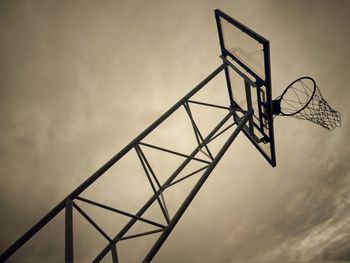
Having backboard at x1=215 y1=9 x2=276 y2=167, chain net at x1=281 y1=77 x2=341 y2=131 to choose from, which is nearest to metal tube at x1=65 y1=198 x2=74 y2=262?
backboard at x1=215 y1=9 x2=276 y2=167

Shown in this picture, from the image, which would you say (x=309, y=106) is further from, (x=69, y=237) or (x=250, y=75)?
(x=69, y=237)

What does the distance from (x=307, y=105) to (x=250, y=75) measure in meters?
1.77

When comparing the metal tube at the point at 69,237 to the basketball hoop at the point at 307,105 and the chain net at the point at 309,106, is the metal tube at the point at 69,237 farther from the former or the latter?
the chain net at the point at 309,106

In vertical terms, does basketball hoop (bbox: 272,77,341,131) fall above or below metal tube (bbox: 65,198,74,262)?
above

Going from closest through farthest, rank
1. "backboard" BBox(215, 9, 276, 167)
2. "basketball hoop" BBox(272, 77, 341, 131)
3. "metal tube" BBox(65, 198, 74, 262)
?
"metal tube" BBox(65, 198, 74, 262)
"backboard" BBox(215, 9, 276, 167)
"basketball hoop" BBox(272, 77, 341, 131)

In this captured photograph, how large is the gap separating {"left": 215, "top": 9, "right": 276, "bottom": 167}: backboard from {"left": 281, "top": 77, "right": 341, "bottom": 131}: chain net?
75 cm

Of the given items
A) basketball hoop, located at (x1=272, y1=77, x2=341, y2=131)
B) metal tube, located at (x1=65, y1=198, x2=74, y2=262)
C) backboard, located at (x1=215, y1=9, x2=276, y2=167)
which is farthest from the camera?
basketball hoop, located at (x1=272, y1=77, x2=341, y2=131)

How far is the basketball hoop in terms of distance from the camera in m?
6.15

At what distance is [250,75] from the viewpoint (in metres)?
6.03

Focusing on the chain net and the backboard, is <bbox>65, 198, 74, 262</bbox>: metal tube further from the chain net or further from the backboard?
the chain net

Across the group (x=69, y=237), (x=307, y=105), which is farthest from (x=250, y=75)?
(x=69, y=237)

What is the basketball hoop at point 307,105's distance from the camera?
6.15 m

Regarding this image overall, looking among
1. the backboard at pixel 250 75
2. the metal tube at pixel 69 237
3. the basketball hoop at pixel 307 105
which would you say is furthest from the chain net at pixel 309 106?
the metal tube at pixel 69 237

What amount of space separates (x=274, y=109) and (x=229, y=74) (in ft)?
6.15
